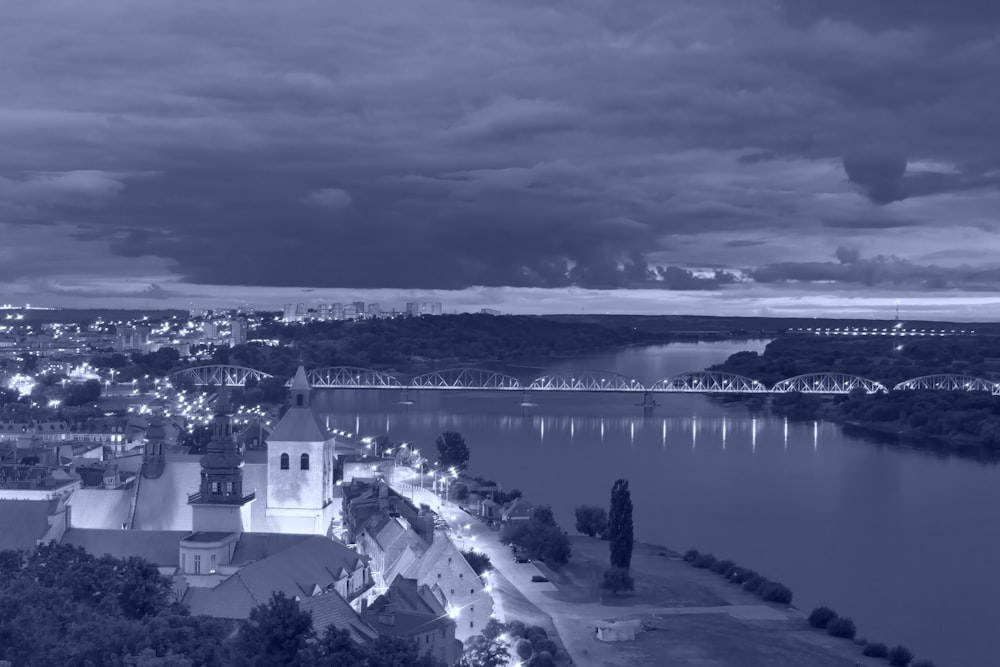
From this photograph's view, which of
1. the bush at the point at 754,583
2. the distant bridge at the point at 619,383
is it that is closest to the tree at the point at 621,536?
the bush at the point at 754,583

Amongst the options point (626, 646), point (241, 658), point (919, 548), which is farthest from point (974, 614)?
point (241, 658)

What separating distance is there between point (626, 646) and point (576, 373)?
181 ft

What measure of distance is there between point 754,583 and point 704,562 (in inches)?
65.4

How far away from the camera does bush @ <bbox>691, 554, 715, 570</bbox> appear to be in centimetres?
1998

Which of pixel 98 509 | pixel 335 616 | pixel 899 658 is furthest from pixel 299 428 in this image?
pixel 899 658

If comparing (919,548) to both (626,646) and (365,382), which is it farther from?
(365,382)

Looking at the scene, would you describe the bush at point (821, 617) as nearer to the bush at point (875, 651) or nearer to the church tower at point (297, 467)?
the bush at point (875, 651)

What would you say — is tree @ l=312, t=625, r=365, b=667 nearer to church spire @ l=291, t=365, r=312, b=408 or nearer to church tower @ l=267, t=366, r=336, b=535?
church tower @ l=267, t=366, r=336, b=535

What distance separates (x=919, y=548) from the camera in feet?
75.7

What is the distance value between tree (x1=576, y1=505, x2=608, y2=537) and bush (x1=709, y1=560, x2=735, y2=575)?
3208 mm

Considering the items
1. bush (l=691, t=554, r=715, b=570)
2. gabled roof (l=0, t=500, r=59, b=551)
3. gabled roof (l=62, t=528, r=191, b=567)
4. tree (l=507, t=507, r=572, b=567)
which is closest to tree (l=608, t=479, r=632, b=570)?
tree (l=507, t=507, r=572, b=567)

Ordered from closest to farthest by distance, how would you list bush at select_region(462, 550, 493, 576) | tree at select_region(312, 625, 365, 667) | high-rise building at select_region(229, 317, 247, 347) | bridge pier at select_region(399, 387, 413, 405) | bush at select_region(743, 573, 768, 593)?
1. tree at select_region(312, 625, 365, 667)
2. bush at select_region(462, 550, 493, 576)
3. bush at select_region(743, 573, 768, 593)
4. bridge pier at select_region(399, 387, 413, 405)
5. high-rise building at select_region(229, 317, 247, 347)

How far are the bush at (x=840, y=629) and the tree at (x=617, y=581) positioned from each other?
3117 mm

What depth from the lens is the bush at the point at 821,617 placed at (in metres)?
16.7
